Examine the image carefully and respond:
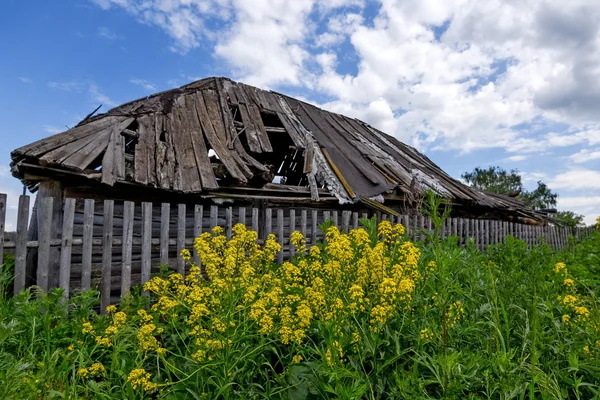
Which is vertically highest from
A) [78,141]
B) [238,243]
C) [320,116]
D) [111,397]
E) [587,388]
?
[320,116]

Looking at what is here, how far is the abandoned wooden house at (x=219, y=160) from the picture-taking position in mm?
6277

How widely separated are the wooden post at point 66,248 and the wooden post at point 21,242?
391 millimetres

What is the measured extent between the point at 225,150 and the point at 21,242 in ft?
13.5

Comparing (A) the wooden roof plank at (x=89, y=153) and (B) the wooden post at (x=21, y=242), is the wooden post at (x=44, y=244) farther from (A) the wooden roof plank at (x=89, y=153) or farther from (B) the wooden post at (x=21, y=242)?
(A) the wooden roof plank at (x=89, y=153)

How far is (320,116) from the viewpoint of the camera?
13.2 meters

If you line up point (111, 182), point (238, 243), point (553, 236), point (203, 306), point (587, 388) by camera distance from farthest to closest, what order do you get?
point (553, 236) < point (111, 182) < point (238, 243) < point (203, 306) < point (587, 388)

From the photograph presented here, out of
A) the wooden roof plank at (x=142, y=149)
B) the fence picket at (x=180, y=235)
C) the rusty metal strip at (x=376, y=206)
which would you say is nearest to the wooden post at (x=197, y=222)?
the fence picket at (x=180, y=235)

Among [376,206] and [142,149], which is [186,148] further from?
[376,206]

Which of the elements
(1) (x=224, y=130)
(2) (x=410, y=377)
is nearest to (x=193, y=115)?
(1) (x=224, y=130)

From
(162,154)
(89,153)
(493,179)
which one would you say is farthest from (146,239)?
(493,179)

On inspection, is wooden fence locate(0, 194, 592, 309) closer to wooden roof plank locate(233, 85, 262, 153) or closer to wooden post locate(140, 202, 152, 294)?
wooden post locate(140, 202, 152, 294)

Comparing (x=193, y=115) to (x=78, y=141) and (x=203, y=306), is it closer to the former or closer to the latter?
(x=78, y=141)

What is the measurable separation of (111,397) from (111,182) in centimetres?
414

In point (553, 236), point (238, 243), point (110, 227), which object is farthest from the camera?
point (553, 236)
